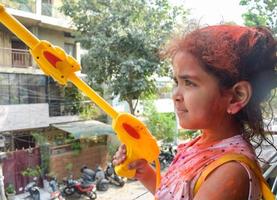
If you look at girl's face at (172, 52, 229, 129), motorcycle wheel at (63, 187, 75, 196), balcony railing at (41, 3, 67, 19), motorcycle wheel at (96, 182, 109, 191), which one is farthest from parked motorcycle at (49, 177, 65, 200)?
girl's face at (172, 52, 229, 129)

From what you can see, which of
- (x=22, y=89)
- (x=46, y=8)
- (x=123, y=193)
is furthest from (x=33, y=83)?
(x=123, y=193)

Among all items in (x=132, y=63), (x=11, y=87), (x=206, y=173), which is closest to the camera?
(x=206, y=173)

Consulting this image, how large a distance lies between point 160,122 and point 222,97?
366cm

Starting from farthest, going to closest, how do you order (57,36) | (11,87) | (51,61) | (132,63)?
(132,63), (57,36), (11,87), (51,61)

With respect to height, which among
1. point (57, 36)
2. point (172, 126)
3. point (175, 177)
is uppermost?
point (57, 36)

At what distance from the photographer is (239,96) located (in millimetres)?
323

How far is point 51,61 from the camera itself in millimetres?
403

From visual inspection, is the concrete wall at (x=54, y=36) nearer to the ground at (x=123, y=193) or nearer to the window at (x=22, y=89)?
the window at (x=22, y=89)

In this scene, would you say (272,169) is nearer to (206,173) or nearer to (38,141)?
(206,173)

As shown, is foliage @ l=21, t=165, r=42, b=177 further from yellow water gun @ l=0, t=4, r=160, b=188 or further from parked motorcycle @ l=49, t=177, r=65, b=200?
yellow water gun @ l=0, t=4, r=160, b=188

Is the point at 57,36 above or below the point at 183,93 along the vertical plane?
above

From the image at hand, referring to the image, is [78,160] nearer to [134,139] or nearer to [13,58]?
[13,58]

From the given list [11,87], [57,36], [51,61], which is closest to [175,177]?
[51,61]

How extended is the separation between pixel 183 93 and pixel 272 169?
2.47ft
